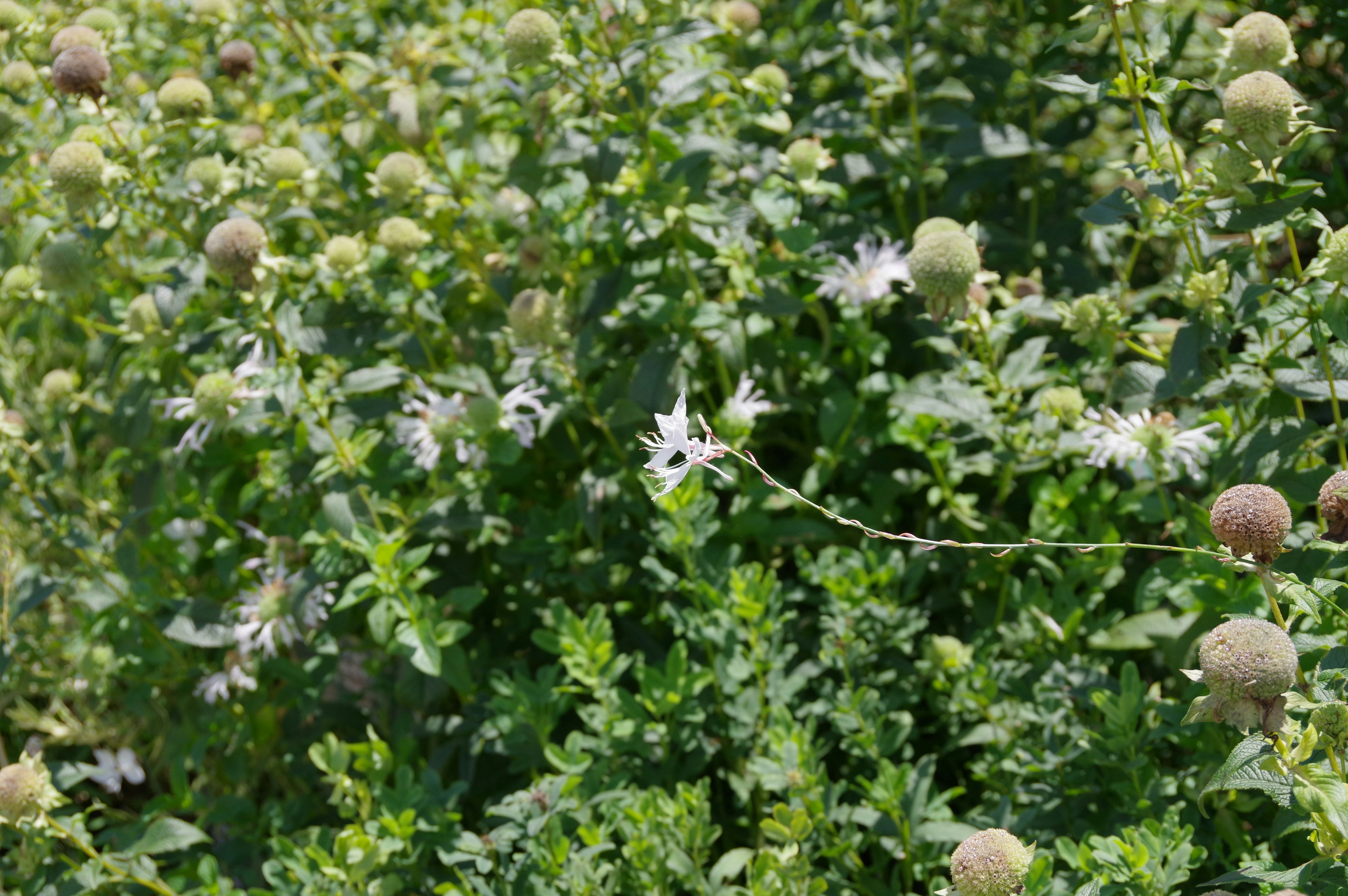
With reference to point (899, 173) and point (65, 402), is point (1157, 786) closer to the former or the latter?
point (899, 173)

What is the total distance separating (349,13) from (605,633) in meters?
1.75

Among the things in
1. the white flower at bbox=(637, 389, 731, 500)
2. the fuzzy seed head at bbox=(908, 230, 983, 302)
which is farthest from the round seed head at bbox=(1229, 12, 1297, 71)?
the white flower at bbox=(637, 389, 731, 500)

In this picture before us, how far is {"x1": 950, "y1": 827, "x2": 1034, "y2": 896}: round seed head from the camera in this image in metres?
1.03

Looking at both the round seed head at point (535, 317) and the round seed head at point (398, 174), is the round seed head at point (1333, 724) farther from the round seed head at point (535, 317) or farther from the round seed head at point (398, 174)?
the round seed head at point (398, 174)

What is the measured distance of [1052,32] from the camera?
2.55 m

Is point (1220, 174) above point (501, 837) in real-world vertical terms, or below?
above

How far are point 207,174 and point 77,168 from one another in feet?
0.68

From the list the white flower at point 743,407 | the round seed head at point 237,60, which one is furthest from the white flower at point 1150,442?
the round seed head at point 237,60

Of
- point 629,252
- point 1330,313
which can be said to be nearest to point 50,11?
point 629,252

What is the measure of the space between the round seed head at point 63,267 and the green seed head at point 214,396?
14.7 inches

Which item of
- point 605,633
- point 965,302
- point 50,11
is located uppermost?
point 50,11

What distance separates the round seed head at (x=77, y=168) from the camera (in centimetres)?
185

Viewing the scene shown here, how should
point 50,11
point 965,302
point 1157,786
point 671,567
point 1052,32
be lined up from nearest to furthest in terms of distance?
point 1157,786
point 965,302
point 671,567
point 50,11
point 1052,32

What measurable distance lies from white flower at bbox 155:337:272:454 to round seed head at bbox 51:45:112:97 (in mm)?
554
